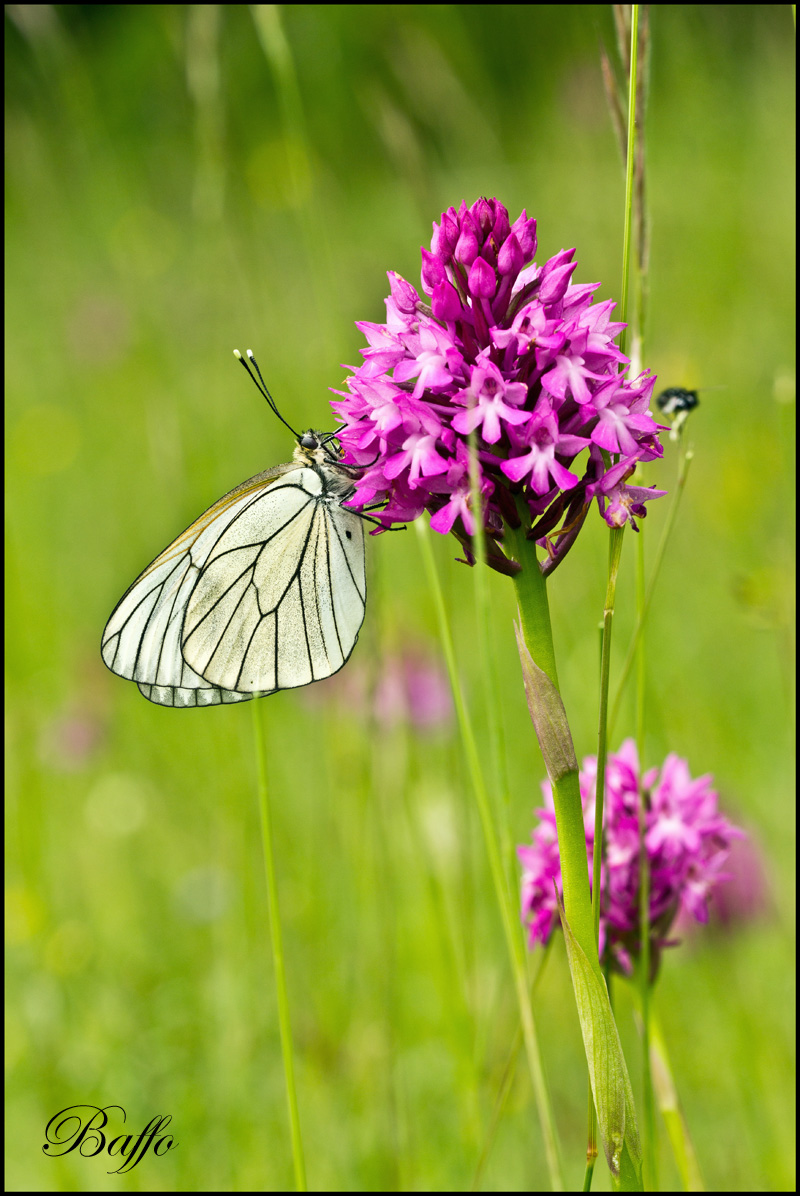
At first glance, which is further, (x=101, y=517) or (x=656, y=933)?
(x=101, y=517)

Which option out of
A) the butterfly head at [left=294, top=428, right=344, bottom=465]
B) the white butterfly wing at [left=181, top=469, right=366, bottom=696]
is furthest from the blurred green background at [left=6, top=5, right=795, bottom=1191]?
the butterfly head at [left=294, top=428, right=344, bottom=465]

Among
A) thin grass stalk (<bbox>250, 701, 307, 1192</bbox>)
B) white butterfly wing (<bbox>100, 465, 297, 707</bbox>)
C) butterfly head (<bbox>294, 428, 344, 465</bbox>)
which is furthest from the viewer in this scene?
white butterfly wing (<bbox>100, 465, 297, 707</bbox>)

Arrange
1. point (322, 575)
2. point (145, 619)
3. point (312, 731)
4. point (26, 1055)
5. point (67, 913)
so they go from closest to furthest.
Answer: point (322, 575)
point (145, 619)
point (26, 1055)
point (67, 913)
point (312, 731)

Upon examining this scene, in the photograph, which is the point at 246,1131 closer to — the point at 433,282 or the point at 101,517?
the point at 433,282

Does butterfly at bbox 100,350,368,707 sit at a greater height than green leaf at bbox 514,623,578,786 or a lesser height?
greater

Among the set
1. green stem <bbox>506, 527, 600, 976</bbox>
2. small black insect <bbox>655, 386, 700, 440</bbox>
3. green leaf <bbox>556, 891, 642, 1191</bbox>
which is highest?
small black insect <bbox>655, 386, 700, 440</bbox>

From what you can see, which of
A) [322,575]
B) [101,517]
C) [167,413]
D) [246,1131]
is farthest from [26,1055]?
[101,517]

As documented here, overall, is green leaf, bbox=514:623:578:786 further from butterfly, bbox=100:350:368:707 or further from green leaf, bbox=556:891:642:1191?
butterfly, bbox=100:350:368:707
